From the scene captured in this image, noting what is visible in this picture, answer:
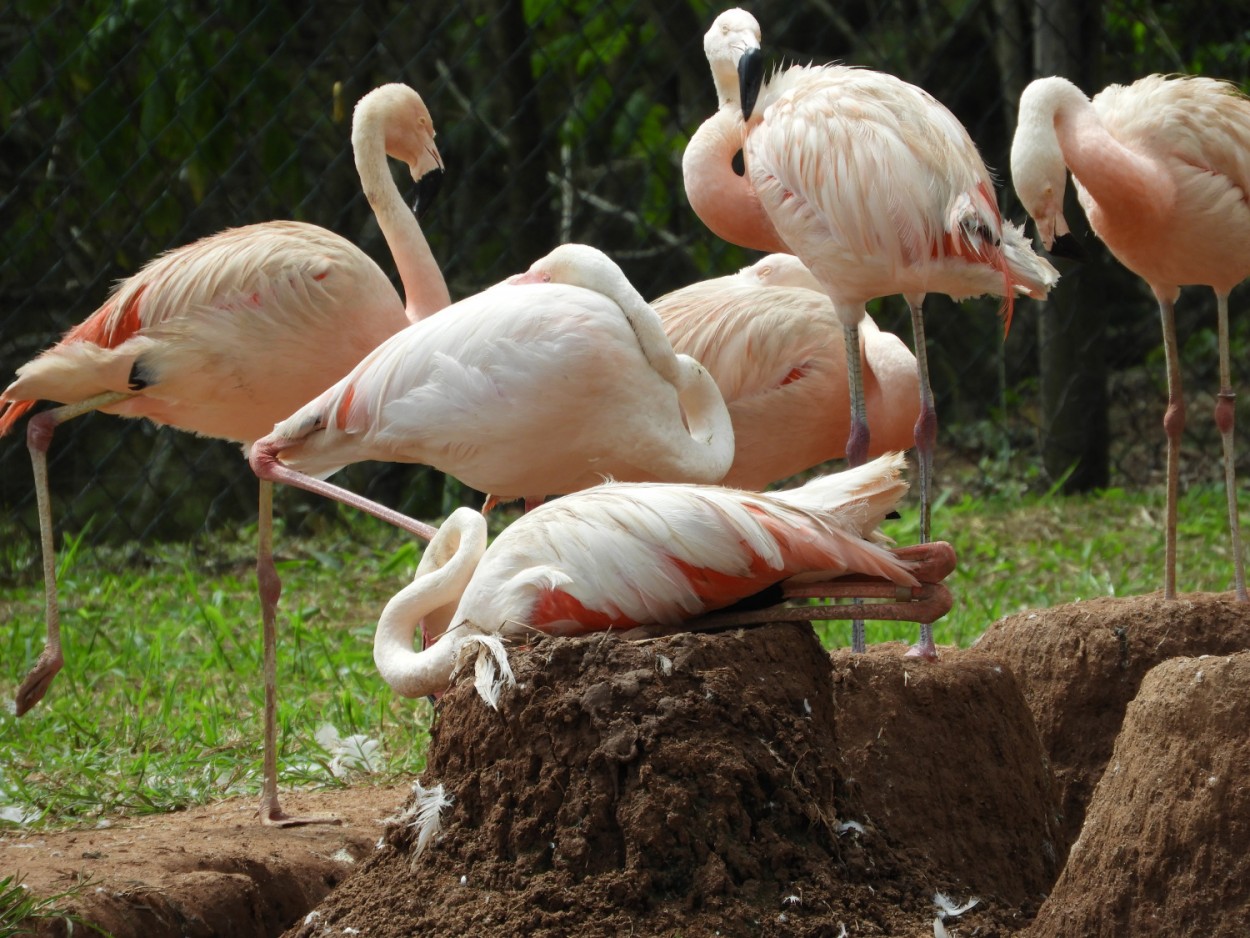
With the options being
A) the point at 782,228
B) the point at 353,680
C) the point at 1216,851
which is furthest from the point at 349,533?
the point at 1216,851

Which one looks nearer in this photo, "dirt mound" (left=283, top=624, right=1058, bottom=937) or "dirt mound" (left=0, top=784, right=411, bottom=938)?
"dirt mound" (left=283, top=624, right=1058, bottom=937)

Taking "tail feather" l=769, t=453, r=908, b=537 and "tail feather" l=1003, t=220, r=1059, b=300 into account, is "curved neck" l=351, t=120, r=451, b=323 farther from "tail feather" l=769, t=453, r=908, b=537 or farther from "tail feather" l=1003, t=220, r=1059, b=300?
"tail feather" l=769, t=453, r=908, b=537

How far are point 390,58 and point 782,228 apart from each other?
4.13 metres

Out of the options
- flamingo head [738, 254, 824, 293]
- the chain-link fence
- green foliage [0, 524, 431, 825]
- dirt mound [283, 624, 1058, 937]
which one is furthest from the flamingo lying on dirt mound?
the chain-link fence

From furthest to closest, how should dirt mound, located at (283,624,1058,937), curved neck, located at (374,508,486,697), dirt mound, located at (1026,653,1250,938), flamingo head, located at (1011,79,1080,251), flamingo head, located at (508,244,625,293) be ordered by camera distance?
flamingo head, located at (1011,79,1080,251) → flamingo head, located at (508,244,625,293) → curved neck, located at (374,508,486,697) → dirt mound, located at (283,624,1058,937) → dirt mound, located at (1026,653,1250,938)

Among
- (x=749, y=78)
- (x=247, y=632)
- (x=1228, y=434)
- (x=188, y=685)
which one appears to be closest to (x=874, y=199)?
(x=749, y=78)

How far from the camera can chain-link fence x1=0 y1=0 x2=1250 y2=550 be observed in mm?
6879

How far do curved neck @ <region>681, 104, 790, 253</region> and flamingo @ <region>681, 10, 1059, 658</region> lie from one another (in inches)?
9.2

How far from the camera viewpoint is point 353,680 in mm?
4750

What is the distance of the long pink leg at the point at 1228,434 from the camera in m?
3.79

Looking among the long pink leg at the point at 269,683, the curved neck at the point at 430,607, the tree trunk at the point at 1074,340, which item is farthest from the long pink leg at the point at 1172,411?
the tree trunk at the point at 1074,340

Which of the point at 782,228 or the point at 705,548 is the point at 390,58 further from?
the point at 705,548

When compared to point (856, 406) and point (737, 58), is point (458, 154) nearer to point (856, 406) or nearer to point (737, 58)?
point (737, 58)

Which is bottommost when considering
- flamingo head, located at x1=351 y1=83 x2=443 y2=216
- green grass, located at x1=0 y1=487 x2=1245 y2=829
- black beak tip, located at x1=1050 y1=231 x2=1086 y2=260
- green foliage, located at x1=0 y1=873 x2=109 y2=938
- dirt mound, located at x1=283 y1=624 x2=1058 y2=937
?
green grass, located at x1=0 y1=487 x2=1245 y2=829
